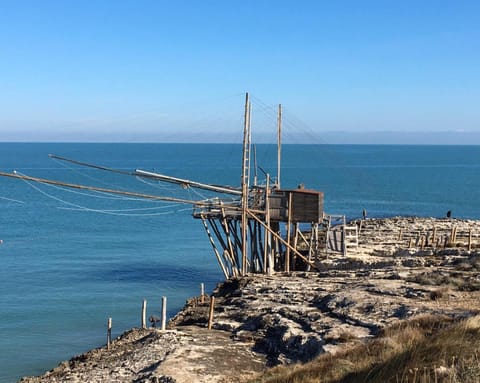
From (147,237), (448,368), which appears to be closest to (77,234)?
(147,237)

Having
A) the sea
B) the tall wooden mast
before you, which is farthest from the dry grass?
the tall wooden mast

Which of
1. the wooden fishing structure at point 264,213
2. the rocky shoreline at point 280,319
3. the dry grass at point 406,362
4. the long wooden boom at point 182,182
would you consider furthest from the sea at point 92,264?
the dry grass at point 406,362

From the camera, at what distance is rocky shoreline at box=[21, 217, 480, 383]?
17812 millimetres

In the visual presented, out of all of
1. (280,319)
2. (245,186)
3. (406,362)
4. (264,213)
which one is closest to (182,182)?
(245,186)

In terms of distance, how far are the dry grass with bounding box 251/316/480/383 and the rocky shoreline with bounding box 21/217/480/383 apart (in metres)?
2.82

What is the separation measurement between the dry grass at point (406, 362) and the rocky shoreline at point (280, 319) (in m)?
2.82

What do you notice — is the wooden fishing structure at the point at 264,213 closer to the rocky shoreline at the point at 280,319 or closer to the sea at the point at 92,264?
the sea at the point at 92,264

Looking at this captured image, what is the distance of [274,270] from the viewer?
33281 mm

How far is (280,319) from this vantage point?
21.0 metres

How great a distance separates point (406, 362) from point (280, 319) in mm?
10606

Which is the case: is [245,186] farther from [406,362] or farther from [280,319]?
[406,362]

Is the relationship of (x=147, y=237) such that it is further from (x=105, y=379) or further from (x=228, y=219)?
(x=105, y=379)

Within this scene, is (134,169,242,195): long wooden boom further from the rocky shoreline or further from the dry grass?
the dry grass

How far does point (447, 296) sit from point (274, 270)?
1325cm
